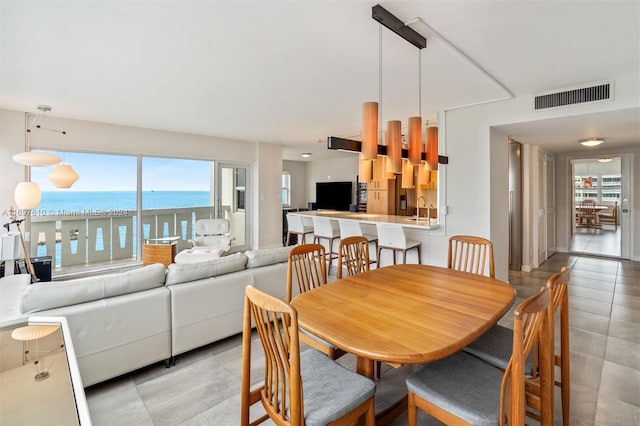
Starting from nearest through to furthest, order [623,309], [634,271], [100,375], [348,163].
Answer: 1. [100,375]
2. [623,309]
3. [634,271]
4. [348,163]

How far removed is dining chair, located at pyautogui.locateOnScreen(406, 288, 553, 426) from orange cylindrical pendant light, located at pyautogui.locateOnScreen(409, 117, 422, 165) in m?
1.27

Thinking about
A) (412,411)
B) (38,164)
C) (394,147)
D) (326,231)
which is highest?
(38,164)

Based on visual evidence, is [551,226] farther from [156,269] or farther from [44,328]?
[44,328]

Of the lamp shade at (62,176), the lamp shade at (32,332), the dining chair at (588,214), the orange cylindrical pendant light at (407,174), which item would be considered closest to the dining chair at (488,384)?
the orange cylindrical pendant light at (407,174)

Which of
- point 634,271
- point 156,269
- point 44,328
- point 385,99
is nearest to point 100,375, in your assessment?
point 44,328

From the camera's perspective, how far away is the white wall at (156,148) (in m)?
4.27

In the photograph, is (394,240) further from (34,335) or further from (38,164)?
(38,164)

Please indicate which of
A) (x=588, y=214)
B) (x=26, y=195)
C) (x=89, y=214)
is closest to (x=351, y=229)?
(x=26, y=195)

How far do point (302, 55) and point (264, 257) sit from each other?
6.06 feet

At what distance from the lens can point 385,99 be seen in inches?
151

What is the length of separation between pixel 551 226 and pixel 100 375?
8040 mm

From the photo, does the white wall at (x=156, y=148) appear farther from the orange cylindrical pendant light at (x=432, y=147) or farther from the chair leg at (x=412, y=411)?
the chair leg at (x=412, y=411)

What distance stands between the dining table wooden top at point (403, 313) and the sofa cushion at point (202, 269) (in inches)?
42.7

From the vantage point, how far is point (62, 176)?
3939mm
